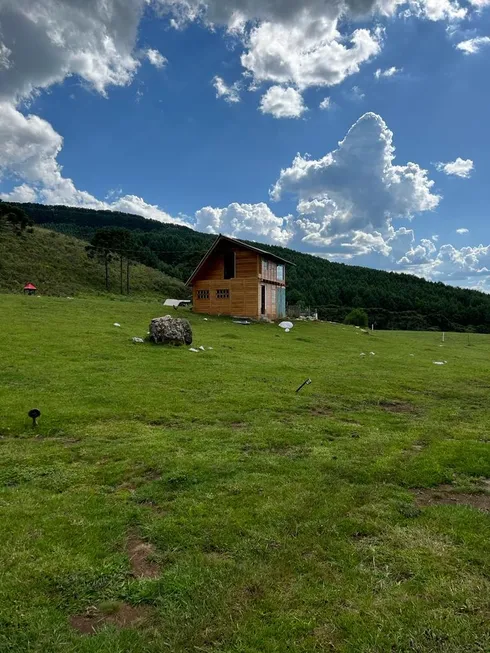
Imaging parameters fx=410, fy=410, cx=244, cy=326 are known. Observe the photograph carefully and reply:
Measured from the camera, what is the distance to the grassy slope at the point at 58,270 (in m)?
62.3

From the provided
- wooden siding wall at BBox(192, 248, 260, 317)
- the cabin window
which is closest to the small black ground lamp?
wooden siding wall at BBox(192, 248, 260, 317)

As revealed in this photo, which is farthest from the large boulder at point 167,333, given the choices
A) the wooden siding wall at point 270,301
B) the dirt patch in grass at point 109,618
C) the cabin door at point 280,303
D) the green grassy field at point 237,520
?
the cabin door at point 280,303

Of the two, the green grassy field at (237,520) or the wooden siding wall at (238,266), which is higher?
the wooden siding wall at (238,266)

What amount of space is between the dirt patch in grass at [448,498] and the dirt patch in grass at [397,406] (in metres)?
6.31

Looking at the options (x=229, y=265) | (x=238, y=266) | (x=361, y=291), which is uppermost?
(x=361, y=291)

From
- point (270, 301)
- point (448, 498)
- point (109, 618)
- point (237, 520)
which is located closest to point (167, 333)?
point (237, 520)

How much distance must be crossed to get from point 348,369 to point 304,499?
1558 cm

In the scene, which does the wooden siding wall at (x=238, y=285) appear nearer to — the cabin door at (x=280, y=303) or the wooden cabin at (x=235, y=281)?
the wooden cabin at (x=235, y=281)

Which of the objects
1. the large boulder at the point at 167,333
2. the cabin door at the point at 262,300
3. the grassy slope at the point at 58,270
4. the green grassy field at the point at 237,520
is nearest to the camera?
the green grassy field at the point at 237,520

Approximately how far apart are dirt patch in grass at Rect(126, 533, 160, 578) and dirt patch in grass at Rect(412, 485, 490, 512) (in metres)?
4.53

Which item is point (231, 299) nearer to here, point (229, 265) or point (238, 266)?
point (238, 266)

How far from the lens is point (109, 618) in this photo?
446 cm

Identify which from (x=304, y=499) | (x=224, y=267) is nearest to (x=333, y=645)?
(x=304, y=499)

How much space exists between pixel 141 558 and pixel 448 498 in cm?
537
